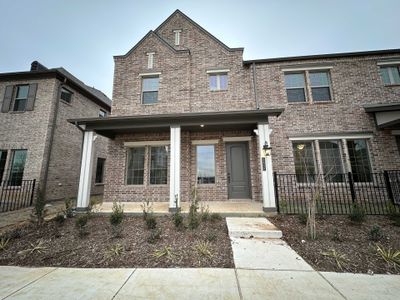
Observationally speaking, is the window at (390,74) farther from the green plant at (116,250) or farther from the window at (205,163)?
the green plant at (116,250)

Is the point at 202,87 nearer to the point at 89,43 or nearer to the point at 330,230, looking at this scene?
the point at 330,230

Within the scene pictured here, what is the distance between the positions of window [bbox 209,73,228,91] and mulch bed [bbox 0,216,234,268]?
6.02 m

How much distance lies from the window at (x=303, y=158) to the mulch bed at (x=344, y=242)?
249 cm

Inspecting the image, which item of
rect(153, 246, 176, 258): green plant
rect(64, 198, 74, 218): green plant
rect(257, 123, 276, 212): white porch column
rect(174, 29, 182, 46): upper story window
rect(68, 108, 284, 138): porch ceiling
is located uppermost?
rect(174, 29, 182, 46): upper story window

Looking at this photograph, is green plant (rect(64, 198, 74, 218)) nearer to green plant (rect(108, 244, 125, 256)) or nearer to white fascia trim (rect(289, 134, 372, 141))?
green plant (rect(108, 244, 125, 256))

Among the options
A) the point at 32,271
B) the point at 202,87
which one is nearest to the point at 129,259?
the point at 32,271

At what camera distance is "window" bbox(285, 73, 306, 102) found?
792 centimetres

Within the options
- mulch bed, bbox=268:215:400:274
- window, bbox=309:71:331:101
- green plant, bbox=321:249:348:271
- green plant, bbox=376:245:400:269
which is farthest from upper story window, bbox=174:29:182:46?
green plant, bbox=376:245:400:269

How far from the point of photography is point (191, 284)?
7.70ft

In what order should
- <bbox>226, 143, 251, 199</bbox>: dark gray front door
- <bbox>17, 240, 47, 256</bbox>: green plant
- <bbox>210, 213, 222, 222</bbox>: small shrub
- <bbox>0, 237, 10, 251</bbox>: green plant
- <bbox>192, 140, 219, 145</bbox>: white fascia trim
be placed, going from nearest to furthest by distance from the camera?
<bbox>17, 240, 47, 256</bbox>: green plant < <bbox>0, 237, 10, 251</bbox>: green plant < <bbox>210, 213, 222, 222</bbox>: small shrub < <bbox>226, 143, 251, 199</bbox>: dark gray front door < <bbox>192, 140, 219, 145</bbox>: white fascia trim

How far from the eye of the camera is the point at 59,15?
454 inches

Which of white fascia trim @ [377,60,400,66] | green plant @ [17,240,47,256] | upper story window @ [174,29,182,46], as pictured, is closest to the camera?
green plant @ [17,240,47,256]

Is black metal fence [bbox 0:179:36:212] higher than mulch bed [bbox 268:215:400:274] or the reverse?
higher

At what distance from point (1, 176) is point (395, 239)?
1502cm
